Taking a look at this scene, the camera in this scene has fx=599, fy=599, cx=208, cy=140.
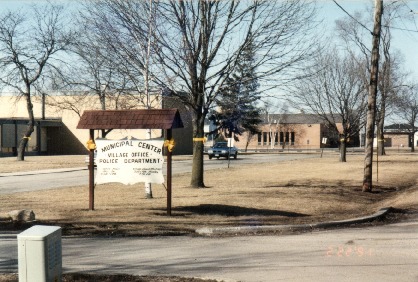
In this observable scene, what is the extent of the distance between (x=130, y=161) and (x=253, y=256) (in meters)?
5.82

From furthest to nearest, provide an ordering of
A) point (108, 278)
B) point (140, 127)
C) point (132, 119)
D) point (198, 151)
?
point (198, 151) → point (132, 119) → point (140, 127) → point (108, 278)

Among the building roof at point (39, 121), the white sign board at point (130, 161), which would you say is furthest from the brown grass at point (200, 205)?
the building roof at point (39, 121)

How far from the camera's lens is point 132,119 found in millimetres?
13852

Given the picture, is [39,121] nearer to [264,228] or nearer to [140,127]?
[140,127]

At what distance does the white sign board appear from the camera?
1362 centimetres

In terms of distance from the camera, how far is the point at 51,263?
17.6 feet

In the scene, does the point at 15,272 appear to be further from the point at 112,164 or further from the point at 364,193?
the point at 364,193

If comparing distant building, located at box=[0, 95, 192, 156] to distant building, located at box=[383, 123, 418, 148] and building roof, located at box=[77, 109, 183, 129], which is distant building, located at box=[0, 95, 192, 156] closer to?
building roof, located at box=[77, 109, 183, 129]

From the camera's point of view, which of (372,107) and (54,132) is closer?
(372,107)

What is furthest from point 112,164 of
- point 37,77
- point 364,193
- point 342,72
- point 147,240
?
point 37,77

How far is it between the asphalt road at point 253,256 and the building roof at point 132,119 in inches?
152

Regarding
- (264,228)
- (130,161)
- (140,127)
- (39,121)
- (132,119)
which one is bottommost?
(264,228)

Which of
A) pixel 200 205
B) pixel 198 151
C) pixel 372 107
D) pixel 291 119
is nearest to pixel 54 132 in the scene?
pixel 291 119

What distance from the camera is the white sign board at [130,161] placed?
13.6 m
